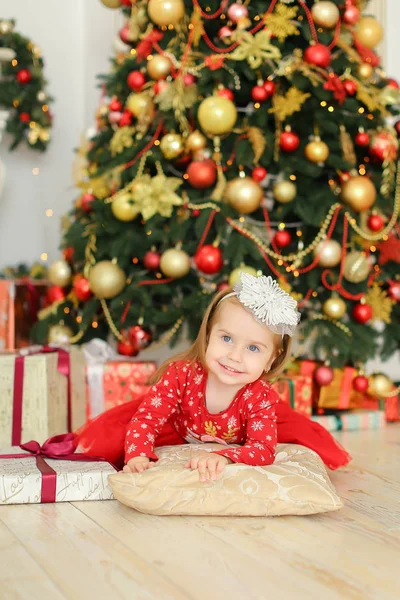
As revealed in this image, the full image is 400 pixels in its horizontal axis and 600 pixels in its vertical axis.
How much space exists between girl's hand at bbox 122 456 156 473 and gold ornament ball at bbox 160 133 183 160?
1547mm

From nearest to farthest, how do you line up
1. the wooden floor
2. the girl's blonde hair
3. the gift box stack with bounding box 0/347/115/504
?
the wooden floor, the gift box stack with bounding box 0/347/115/504, the girl's blonde hair

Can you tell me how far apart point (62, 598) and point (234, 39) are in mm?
2317

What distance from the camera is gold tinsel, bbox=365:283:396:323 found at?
312 cm

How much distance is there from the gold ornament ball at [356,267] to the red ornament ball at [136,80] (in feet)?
3.68

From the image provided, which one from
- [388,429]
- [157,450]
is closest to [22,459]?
[157,450]

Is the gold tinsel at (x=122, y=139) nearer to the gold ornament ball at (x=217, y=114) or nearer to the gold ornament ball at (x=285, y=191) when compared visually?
the gold ornament ball at (x=217, y=114)

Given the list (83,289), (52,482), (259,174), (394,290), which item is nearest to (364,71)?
(259,174)

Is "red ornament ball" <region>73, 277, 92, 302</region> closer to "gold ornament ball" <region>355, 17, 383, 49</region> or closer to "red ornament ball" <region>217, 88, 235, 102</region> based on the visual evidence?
"red ornament ball" <region>217, 88, 235, 102</region>

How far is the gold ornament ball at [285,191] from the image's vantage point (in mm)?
2916

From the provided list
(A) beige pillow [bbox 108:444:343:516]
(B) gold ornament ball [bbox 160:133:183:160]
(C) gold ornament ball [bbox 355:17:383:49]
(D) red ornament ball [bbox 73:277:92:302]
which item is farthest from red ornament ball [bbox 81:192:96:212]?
(A) beige pillow [bbox 108:444:343:516]

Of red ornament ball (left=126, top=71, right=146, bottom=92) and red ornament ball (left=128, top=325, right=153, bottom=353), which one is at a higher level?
red ornament ball (left=126, top=71, right=146, bottom=92)

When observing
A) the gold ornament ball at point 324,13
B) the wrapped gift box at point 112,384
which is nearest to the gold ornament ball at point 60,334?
the wrapped gift box at point 112,384

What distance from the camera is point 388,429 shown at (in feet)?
9.78

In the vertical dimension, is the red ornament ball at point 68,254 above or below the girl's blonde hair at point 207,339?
above
